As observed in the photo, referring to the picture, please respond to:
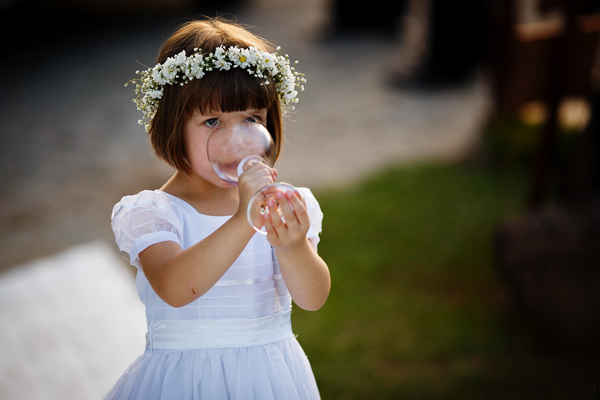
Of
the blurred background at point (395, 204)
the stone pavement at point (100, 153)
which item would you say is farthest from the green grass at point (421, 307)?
the stone pavement at point (100, 153)

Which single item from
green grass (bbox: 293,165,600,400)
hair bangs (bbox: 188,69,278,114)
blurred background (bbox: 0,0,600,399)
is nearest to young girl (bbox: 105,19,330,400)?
hair bangs (bbox: 188,69,278,114)

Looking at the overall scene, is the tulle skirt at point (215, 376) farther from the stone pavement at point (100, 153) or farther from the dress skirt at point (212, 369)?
the stone pavement at point (100, 153)

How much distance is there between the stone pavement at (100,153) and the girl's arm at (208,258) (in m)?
2.06

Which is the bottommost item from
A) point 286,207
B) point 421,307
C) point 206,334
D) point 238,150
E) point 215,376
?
point 421,307

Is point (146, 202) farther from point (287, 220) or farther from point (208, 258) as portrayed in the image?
point (287, 220)

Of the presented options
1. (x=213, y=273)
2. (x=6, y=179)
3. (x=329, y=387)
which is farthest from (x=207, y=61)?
(x=6, y=179)

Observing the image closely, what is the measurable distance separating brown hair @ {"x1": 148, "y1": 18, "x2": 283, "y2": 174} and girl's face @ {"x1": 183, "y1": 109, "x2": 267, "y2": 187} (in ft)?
0.05

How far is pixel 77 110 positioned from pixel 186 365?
20.4 ft

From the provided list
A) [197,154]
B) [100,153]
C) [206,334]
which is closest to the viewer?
[197,154]

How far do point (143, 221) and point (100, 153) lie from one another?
198 inches

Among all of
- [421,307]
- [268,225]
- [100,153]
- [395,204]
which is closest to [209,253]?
[268,225]

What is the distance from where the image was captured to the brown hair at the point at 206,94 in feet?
5.29

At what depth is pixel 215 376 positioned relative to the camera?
1.72 m

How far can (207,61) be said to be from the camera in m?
1.64
